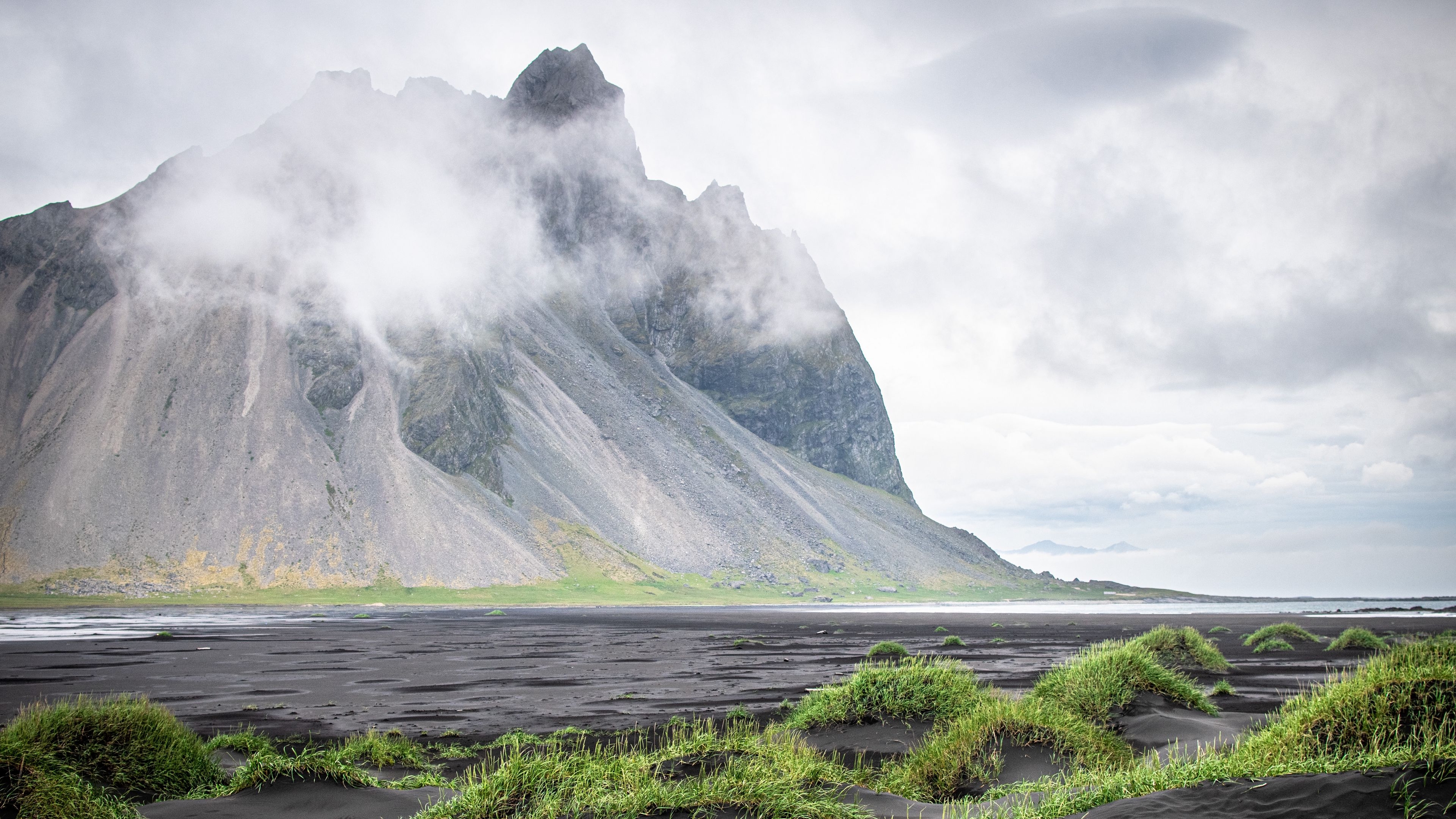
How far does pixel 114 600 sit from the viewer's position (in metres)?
114

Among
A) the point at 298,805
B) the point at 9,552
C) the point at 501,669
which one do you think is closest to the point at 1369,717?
the point at 298,805

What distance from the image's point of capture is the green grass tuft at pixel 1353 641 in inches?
1897

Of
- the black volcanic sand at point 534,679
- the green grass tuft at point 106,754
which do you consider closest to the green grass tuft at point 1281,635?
the black volcanic sand at point 534,679

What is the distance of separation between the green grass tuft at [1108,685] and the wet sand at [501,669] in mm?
4062

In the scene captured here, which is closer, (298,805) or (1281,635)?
(298,805)

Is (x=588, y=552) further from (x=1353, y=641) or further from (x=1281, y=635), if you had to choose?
(x=1353, y=641)

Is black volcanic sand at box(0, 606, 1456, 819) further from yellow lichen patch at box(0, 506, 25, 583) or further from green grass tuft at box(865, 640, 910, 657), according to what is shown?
yellow lichen patch at box(0, 506, 25, 583)

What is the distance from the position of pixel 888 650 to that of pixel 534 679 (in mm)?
15360

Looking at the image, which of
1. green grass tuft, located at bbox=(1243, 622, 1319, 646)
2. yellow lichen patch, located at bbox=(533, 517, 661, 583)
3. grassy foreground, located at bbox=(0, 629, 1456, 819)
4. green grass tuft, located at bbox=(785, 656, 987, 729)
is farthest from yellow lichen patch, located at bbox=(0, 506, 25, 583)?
green grass tuft, located at bbox=(1243, 622, 1319, 646)

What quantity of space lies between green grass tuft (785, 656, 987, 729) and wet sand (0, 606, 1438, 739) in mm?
6644

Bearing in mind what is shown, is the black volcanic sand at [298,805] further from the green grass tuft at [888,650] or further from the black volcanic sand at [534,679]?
the green grass tuft at [888,650]

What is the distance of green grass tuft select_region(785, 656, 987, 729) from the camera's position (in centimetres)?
1947

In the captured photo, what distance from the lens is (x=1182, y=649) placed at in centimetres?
3506

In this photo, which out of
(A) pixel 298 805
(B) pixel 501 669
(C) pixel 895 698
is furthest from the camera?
(B) pixel 501 669
